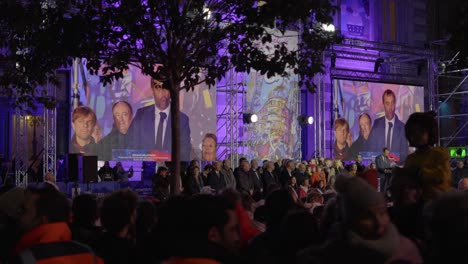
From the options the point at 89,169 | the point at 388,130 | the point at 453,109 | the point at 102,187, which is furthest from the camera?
the point at 453,109

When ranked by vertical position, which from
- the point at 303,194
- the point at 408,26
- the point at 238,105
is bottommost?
the point at 303,194

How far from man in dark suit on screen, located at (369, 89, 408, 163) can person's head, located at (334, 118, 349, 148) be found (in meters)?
1.39

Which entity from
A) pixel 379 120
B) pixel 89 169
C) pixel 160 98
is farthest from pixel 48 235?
pixel 379 120

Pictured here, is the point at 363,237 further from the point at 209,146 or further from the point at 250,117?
the point at 250,117

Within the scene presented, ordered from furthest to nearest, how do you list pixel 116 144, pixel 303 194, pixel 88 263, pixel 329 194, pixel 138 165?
pixel 138 165
pixel 116 144
pixel 303 194
pixel 329 194
pixel 88 263

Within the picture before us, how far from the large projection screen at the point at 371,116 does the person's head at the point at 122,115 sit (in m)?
8.84

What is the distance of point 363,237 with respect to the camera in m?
3.39

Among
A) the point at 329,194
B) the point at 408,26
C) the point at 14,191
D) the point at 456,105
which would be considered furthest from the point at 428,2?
the point at 14,191

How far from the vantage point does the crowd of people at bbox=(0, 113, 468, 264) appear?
11.0 ft

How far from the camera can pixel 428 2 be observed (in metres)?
35.9

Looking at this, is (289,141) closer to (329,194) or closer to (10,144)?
(10,144)

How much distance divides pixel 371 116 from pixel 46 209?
2572 cm

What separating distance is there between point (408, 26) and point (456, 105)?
4389 mm

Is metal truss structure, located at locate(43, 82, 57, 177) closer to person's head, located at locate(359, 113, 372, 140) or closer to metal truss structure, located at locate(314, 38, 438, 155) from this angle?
metal truss structure, located at locate(314, 38, 438, 155)
